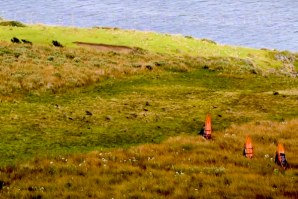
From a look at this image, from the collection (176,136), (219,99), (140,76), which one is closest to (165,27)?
→ (140,76)

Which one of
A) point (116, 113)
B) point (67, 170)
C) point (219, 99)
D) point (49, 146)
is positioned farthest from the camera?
point (219, 99)

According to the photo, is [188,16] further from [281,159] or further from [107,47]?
[281,159]

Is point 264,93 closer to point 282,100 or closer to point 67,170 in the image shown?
point 282,100

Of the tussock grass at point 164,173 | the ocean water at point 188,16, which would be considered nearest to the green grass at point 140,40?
the tussock grass at point 164,173

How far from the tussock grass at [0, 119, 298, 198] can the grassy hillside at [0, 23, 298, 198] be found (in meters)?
0.05

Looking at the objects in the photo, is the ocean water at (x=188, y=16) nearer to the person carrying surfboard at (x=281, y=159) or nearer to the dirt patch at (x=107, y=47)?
the dirt patch at (x=107, y=47)

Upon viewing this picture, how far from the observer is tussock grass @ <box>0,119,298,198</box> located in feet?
52.0

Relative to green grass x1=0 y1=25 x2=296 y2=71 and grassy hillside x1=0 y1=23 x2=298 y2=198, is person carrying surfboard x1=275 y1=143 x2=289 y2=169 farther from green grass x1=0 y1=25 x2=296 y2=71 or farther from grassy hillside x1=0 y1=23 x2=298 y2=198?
green grass x1=0 y1=25 x2=296 y2=71

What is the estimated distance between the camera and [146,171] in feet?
59.4

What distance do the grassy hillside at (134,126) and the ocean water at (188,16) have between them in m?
72.3

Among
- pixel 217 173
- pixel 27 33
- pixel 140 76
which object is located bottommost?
pixel 217 173

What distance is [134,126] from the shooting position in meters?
25.3

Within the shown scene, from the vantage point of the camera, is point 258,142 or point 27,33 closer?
point 258,142

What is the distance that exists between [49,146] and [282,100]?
62.2ft
